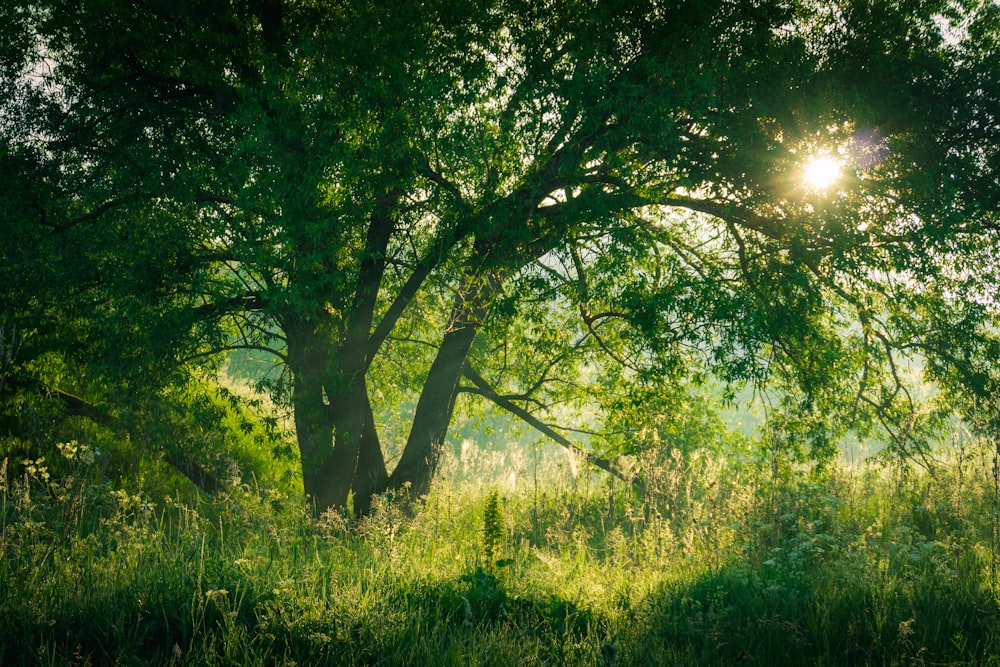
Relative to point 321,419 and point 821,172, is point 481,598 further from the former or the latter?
point 821,172

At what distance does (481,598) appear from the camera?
4.94m

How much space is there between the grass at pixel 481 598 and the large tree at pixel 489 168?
2.64 m

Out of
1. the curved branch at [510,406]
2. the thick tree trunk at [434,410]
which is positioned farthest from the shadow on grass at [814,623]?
the curved branch at [510,406]

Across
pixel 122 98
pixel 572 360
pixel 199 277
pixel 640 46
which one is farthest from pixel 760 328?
pixel 122 98

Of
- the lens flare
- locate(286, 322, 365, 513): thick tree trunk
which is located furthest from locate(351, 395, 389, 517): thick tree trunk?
the lens flare

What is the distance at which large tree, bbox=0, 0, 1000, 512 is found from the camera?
7.87 m

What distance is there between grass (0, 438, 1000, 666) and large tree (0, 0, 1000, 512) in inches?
104

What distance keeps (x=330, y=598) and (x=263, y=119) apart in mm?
5487

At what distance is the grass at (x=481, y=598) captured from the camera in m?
4.04

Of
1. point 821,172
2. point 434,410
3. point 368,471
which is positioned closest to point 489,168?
point 821,172

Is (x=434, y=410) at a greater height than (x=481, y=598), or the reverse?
(x=434, y=410)

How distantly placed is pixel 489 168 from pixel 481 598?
5048mm

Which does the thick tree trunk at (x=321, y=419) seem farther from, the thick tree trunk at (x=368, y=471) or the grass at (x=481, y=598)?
the grass at (x=481, y=598)

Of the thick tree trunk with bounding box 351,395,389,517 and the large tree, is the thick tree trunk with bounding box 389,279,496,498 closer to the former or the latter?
the thick tree trunk with bounding box 351,395,389,517
